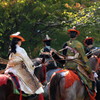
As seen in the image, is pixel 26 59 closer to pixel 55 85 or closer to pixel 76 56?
pixel 55 85

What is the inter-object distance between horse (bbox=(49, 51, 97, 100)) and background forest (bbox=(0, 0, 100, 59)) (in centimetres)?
722

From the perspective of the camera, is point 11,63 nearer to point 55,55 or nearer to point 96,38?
point 55,55

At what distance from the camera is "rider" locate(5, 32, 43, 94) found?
7820 millimetres

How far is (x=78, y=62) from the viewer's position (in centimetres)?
867

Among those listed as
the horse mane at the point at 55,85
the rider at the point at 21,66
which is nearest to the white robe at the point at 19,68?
the rider at the point at 21,66

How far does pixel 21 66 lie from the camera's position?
316 inches

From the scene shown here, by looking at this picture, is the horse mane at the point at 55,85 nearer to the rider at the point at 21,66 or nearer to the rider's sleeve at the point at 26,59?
the rider at the point at 21,66

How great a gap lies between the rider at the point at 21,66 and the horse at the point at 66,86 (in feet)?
1.47

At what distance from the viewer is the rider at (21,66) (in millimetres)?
7820

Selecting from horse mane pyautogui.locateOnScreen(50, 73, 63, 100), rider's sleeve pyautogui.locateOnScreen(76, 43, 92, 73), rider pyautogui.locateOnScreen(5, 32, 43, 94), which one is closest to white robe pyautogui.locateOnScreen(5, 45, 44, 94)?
rider pyautogui.locateOnScreen(5, 32, 43, 94)

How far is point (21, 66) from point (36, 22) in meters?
9.38

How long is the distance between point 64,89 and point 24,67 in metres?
1.18

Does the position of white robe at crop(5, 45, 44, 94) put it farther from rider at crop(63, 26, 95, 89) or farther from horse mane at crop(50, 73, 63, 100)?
rider at crop(63, 26, 95, 89)

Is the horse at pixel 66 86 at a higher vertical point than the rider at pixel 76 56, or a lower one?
lower
